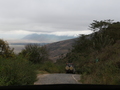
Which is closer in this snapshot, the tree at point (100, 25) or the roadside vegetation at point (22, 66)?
the roadside vegetation at point (22, 66)

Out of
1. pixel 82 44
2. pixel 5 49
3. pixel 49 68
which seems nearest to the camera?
pixel 5 49

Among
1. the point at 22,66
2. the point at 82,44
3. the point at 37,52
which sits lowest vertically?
the point at 37,52

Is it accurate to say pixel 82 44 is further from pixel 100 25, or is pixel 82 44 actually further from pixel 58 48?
pixel 58 48

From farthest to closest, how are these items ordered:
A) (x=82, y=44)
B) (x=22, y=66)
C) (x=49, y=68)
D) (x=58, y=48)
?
(x=58, y=48) < (x=82, y=44) < (x=49, y=68) < (x=22, y=66)

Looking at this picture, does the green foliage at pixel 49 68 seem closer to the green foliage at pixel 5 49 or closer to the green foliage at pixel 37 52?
the green foliage at pixel 37 52

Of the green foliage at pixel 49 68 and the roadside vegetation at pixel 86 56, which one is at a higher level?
the roadside vegetation at pixel 86 56

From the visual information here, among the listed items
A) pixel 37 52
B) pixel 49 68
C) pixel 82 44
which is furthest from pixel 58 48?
pixel 49 68

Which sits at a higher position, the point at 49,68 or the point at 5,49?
the point at 5,49

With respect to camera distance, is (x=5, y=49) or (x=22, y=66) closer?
(x=22, y=66)

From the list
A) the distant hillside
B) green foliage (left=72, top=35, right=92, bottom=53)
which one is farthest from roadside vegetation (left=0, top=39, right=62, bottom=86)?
the distant hillside

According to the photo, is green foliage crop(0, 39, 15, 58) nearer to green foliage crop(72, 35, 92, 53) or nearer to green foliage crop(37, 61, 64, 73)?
green foliage crop(37, 61, 64, 73)

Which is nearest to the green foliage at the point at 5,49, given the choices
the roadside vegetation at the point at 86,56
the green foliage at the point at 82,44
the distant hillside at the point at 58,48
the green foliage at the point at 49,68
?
the roadside vegetation at the point at 86,56
